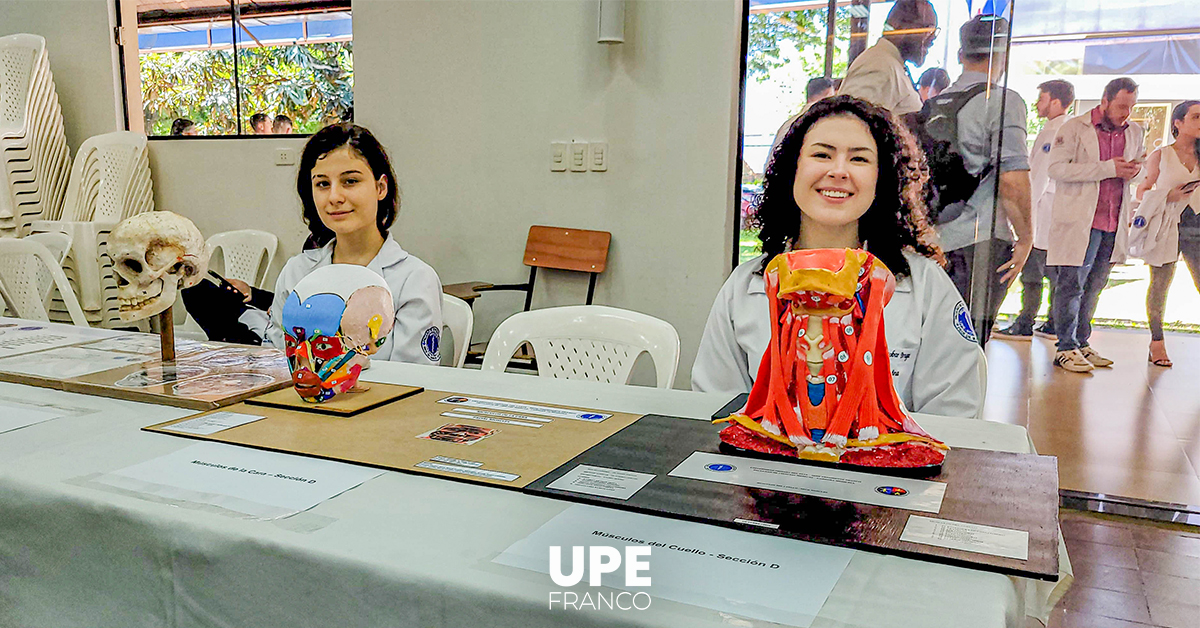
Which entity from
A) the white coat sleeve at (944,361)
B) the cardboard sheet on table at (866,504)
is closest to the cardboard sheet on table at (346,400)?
the cardboard sheet on table at (866,504)

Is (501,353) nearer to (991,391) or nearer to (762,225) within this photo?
(762,225)

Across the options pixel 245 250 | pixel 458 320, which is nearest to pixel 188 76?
pixel 245 250

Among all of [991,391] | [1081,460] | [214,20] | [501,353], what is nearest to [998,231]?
[991,391]

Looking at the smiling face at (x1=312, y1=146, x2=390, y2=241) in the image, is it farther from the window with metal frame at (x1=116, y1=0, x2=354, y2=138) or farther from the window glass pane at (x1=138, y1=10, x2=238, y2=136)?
the window glass pane at (x1=138, y1=10, x2=238, y2=136)

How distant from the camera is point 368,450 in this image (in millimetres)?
957

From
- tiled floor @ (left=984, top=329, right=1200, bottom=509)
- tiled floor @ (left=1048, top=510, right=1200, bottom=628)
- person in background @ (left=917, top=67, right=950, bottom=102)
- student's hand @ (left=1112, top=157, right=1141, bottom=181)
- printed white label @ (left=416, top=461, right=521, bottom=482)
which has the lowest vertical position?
tiled floor @ (left=1048, top=510, right=1200, bottom=628)

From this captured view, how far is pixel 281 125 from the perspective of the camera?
12.3 feet

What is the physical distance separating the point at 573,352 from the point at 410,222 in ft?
6.05

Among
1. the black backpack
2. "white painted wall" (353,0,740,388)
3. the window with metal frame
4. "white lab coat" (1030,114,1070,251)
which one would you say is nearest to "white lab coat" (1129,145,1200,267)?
"white lab coat" (1030,114,1070,251)

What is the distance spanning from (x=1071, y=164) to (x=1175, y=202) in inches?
11.7

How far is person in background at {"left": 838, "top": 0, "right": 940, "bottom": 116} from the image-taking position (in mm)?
2623

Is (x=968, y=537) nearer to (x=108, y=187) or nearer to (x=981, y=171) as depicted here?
(x=981, y=171)

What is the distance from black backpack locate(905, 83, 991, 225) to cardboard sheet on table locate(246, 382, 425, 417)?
2.00m

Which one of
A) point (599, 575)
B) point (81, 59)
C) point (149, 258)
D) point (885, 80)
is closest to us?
point (599, 575)
